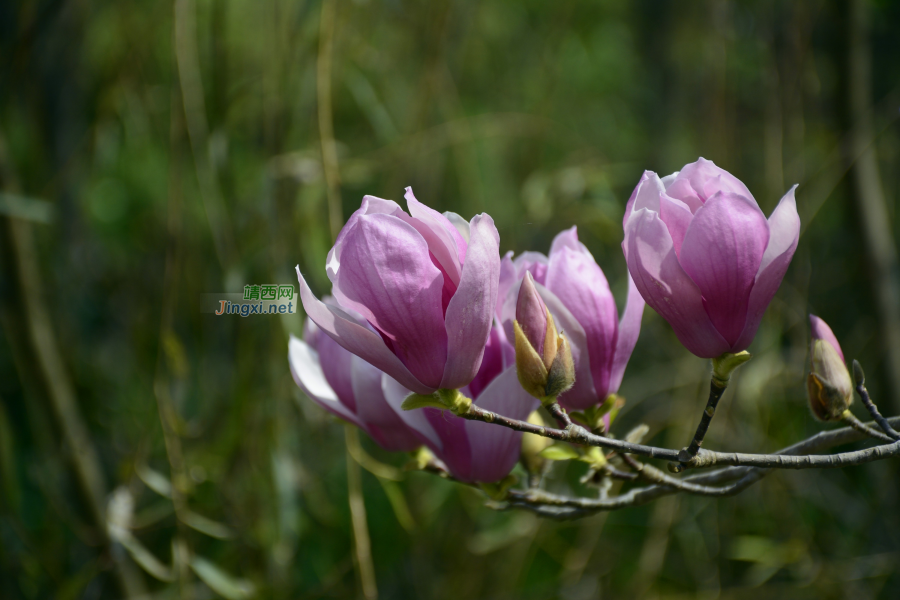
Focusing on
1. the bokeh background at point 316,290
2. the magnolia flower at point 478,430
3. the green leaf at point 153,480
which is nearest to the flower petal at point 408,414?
the magnolia flower at point 478,430

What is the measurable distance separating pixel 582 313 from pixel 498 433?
0.06m

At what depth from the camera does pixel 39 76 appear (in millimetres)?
731

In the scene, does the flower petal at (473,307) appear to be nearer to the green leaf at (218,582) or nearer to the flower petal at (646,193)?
the flower petal at (646,193)

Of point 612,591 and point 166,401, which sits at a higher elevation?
point 166,401

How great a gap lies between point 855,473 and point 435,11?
83cm

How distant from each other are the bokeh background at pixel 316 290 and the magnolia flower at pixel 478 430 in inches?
8.2

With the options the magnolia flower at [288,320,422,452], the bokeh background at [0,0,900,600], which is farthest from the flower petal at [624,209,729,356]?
the bokeh background at [0,0,900,600]

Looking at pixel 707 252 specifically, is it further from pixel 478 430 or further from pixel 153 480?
pixel 153 480

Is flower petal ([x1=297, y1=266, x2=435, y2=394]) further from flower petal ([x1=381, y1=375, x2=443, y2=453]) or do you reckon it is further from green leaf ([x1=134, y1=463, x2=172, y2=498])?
green leaf ([x1=134, y1=463, x2=172, y2=498])

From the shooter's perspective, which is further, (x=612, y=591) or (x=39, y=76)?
(x=612, y=591)

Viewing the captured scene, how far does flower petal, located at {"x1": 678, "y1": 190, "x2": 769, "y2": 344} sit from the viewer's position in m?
0.20

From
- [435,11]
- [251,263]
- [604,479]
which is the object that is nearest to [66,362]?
[251,263]

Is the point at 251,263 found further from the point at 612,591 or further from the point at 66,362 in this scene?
the point at 612,591

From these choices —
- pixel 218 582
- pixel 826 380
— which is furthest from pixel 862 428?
pixel 218 582
